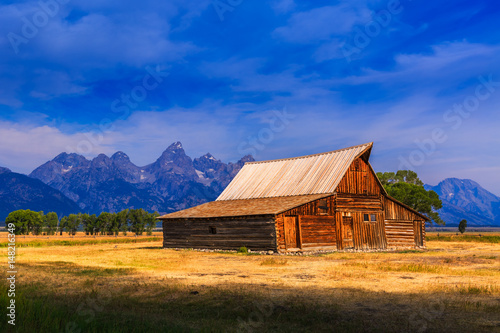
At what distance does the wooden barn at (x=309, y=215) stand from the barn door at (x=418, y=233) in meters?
0.10

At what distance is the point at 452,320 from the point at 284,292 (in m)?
5.11

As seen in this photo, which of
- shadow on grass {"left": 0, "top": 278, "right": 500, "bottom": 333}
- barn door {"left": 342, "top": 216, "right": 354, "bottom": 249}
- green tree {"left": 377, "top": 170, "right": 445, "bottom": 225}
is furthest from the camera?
green tree {"left": 377, "top": 170, "right": 445, "bottom": 225}

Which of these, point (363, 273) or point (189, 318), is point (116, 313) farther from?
point (363, 273)

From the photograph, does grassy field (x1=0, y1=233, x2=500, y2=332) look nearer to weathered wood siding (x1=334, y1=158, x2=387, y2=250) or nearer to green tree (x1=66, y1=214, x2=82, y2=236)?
weathered wood siding (x1=334, y1=158, x2=387, y2=250)

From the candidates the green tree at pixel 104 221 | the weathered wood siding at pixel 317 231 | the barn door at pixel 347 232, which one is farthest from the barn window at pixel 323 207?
the green tree at pixel 104 221

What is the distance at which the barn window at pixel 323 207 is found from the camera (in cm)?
3472

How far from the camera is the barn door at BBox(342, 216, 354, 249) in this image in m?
35.9

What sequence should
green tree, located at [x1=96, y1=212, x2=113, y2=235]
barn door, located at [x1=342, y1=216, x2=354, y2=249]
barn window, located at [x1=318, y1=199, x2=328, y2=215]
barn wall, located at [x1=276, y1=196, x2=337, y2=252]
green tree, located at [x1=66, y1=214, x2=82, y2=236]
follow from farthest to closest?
1. green tree, located at [x1=66, y1=214, x2=82, y2=236]
2. green tree, located at [x1=96, y1=212, x2=113, y2=235]
3. barn door, located at [x1=342, y1=216, x2=354, y2=249]
4. barn window, located at [x1=318, y1=199, x2=328, y2=215]
5. barn wall, located at [x1=276, y1=196, x2=337, y2=252]

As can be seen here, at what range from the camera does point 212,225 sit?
36.2 meters

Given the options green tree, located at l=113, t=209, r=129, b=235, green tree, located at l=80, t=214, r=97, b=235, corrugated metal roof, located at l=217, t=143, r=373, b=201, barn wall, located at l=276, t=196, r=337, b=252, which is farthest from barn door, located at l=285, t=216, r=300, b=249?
green tree, located at l=80, t=214, r=97, b=235

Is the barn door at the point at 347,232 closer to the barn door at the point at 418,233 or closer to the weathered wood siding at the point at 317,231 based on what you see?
the weathered wood siding at the point at 317,231

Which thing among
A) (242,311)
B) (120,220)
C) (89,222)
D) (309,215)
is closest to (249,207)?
(309,215)

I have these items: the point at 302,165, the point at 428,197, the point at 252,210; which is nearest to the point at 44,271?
the point at 252,210

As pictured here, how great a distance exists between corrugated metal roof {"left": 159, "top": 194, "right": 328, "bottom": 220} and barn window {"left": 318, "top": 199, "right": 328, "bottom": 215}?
52 centimetres
